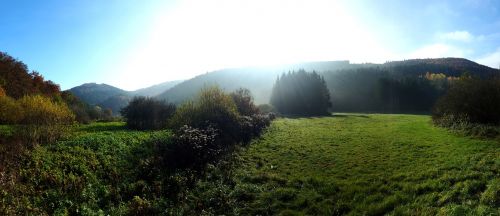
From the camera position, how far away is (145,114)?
26.7 meters

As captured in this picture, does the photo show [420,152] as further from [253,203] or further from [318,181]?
[253,203]

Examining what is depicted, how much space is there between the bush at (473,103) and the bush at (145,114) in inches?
886

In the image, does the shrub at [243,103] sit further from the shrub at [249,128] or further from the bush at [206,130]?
the shrub at [249,128]

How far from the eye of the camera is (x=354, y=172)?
606 inches

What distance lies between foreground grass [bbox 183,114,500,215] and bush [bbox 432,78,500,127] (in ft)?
18.0

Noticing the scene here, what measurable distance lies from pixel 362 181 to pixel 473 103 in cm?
1677

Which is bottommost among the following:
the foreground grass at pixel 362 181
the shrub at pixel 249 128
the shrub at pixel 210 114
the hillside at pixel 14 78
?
the foreground grass at pixel 362 181

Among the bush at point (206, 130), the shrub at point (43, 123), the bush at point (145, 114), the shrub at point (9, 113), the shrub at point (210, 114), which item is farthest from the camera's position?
the bush at point (145, 114)

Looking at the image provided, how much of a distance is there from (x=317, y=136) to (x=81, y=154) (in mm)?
17809

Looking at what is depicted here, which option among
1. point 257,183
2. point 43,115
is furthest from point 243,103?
point 257,183

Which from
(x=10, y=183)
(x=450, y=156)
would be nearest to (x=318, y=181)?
(x=450, y=156)

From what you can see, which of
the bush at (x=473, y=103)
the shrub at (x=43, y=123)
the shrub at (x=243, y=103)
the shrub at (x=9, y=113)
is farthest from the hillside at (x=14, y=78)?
the bush at (x=473, y=103)

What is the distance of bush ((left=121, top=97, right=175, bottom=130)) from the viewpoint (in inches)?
989

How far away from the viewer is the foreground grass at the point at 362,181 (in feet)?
35.9
